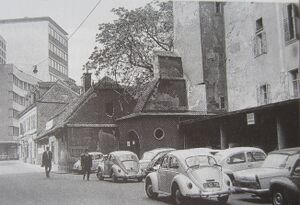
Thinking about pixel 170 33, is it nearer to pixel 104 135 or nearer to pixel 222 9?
pixel 222 9

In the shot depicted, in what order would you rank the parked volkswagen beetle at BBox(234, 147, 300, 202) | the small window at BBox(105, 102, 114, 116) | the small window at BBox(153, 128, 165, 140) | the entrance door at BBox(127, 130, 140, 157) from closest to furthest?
the parked volkswagen beetle at BBox(234, 147, 300, 202), the small window at BBox(105, 102, 114, 116), the small window at BBox(153, 128, 165, 140), the entrance door at BBox(127, 130, 140, 157)

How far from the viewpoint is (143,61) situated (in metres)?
25.5

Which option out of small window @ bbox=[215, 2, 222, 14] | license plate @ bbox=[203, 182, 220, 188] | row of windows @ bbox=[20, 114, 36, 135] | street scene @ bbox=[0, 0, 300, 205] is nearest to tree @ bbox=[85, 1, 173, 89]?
street scene @ bbox=[0, 0, 300, 205]

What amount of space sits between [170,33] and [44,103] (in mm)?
12928

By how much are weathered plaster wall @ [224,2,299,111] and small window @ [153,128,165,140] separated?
343 centimetres

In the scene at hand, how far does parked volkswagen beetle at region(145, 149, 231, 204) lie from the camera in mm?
9008

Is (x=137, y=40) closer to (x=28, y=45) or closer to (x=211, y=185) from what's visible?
(x=28, y=45)

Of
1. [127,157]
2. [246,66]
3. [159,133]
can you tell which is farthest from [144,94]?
[127,157]

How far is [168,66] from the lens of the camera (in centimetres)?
2333

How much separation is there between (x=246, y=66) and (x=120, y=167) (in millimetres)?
6803

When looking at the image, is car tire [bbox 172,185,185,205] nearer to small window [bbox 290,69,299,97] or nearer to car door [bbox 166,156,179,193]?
car door [bbox 166,156,179,193]

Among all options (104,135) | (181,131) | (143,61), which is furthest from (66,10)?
(143,61)

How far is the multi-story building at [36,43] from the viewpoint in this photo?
1016cm

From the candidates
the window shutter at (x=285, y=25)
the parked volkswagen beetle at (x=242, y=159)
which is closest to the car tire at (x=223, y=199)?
the parked volkswagen beetle at (x=242, y=159)
